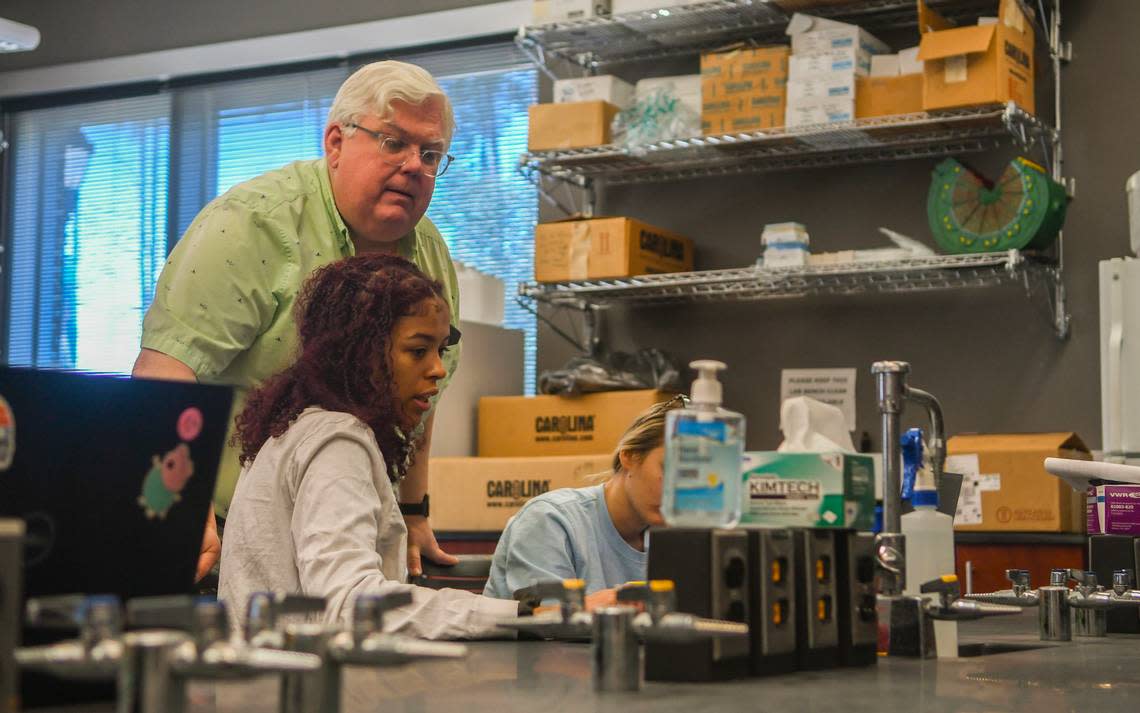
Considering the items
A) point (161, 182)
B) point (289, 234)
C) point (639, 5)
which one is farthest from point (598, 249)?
point (161, 182)

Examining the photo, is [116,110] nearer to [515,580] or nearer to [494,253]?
[494,253]

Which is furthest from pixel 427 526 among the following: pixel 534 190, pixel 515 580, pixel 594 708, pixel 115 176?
pixel 115 176

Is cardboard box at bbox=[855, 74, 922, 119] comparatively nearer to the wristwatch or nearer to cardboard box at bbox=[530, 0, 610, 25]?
cardboard box at bbox=[530, 0, 610, 25]

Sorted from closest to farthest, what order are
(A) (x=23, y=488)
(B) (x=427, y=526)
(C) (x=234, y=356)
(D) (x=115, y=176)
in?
(A) (x=23, y=488)
(C) (x=234, y=356)
(B) (x=427, y=526)
(D) (x=115, y=176)

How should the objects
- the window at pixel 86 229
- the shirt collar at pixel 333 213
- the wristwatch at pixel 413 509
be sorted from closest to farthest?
the shirt collar at pixel 333 213
the wristwatch at pixel 413 509
the window at pixel 86 229

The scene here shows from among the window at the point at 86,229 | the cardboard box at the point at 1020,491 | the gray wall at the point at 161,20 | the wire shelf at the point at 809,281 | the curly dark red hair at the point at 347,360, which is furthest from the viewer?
the window at the point at 86,229

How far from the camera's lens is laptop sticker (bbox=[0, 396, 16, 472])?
876 mm

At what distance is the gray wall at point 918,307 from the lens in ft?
13.7

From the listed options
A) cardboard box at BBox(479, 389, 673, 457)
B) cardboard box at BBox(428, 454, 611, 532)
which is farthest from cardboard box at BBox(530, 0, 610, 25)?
cardboard box at BBox(428, 454, 611, 532)

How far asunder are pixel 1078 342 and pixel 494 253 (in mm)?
2139

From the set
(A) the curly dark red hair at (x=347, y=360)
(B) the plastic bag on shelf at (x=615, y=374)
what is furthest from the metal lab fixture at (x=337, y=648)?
(B) the plastic bag on shelf at (x=615, y=374)

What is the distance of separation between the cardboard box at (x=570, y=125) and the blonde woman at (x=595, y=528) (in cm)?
214

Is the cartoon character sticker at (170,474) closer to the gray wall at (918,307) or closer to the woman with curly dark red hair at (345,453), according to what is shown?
the woman with curly dark red hair at (345,453)

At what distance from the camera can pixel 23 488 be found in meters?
0.90
